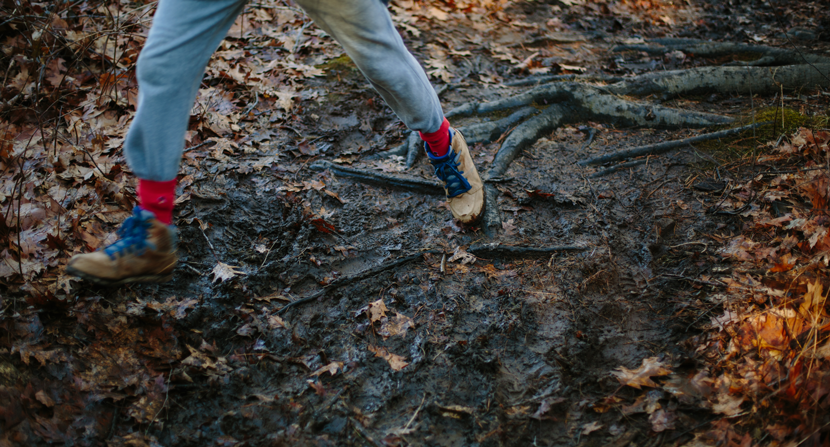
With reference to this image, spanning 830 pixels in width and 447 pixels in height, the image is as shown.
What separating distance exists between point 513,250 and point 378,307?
3.03ft

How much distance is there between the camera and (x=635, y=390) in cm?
189

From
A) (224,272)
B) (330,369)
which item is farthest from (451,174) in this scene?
(224,272)

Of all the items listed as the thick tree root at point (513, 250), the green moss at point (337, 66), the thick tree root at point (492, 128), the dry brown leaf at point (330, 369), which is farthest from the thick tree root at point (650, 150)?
the dry brown leaf at point (330, 369)

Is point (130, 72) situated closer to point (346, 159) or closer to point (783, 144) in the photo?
point (346, 159)

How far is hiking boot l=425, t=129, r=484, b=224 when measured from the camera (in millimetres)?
2611

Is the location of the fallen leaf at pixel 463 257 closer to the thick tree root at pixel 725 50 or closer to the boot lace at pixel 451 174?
the boot lace at pixel 451 174

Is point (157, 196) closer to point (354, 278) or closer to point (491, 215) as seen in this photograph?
point (354, 278)

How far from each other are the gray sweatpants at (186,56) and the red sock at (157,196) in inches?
1.6

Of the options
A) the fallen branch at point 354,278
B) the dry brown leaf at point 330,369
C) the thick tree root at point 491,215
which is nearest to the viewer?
the dry brown leaf at point 330,369

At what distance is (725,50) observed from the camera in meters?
5.18

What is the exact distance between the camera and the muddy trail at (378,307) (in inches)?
71.3

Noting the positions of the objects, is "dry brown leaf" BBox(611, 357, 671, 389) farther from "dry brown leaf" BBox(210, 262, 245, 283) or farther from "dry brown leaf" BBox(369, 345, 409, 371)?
"dry brown leaf" BBox(210, 262, 245, 283)

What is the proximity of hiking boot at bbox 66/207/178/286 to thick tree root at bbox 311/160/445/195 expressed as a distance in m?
1.54

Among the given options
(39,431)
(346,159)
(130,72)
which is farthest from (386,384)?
(130,72)
